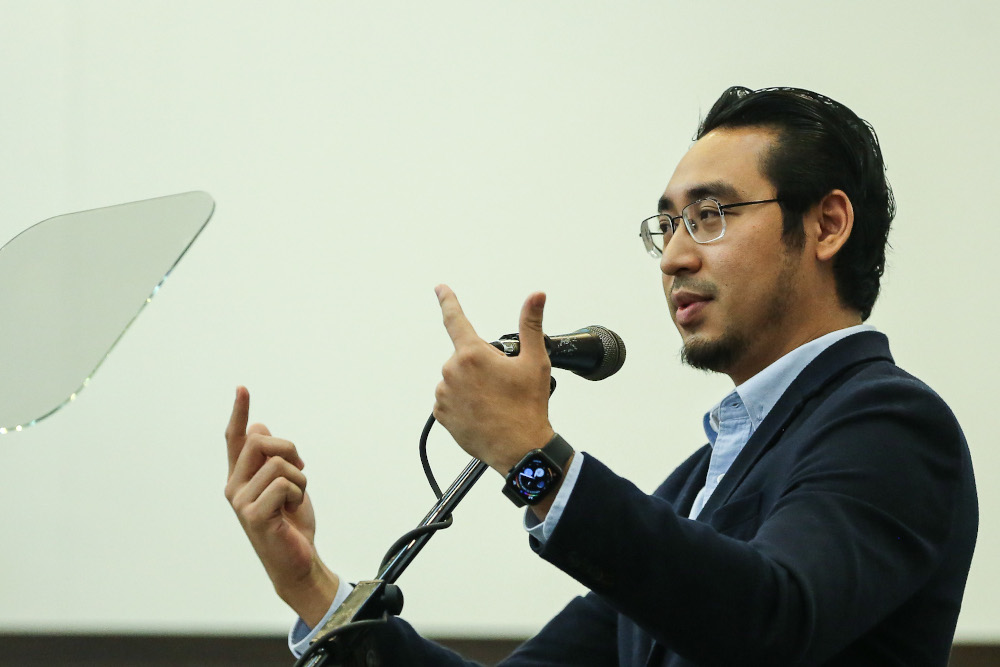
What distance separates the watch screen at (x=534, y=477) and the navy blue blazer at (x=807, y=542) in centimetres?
4

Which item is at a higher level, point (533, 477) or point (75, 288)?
point (75, 288)

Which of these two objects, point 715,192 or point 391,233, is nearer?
point 715,192

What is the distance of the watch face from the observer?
971mm

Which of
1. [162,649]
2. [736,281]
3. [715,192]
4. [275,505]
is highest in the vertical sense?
[715,192]

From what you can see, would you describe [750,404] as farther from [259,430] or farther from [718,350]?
[259,430]

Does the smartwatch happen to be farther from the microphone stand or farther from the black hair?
the black hair

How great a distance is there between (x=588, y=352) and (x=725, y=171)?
19.2 inches

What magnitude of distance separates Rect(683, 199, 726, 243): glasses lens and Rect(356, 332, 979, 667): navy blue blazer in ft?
0.84

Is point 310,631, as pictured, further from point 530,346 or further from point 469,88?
point 469,88

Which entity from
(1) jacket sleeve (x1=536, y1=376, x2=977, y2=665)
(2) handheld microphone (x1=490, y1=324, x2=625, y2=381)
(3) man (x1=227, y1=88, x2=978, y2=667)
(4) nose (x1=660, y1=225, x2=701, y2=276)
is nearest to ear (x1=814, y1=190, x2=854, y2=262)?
(3) man (x1=227, y1=88, x2=978, y2=667)

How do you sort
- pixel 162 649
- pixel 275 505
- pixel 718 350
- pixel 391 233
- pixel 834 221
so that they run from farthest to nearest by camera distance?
pixel 391 233
pixel 162 649
pixel 834 221
pixel 718 350
pixel 275 505

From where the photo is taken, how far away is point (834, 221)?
1598 millimetres

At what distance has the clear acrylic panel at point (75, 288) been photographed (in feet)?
3.05

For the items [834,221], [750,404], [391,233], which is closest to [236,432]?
[750,404]
